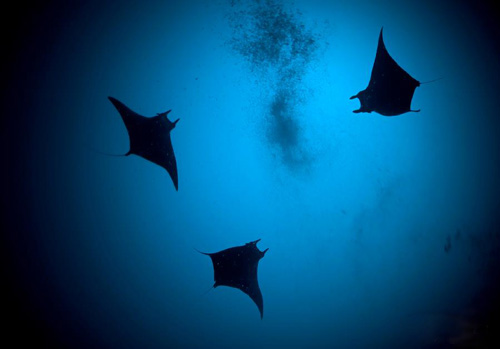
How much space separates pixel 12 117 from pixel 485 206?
50782 mm

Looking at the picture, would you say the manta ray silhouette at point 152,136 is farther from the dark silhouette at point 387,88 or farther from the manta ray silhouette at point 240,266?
the dark silhouette at point 387,88

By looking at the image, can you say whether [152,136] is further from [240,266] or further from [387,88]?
[387,88]

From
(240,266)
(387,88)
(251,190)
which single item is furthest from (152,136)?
(251,190)

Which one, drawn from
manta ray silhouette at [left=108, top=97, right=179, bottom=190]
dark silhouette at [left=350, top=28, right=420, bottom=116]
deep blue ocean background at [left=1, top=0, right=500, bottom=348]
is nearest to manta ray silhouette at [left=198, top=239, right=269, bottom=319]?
manta ray silhouette at [left=108, top=97, right=179, bottom=190]

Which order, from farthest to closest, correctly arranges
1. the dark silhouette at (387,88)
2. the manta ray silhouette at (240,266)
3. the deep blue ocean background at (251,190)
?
1. the deep blue ocean background at (251,190)
2. the manta ray silhouette at (240,266)
3. the dark silhouette at (387,88)

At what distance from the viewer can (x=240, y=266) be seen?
5.26 meters

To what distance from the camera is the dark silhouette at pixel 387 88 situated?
3945mm

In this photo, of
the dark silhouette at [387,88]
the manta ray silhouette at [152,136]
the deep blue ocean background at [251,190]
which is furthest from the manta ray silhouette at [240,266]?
the deep blue ocean background at [251,190]

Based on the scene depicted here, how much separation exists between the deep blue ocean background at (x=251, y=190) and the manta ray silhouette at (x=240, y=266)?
12465 millimetres

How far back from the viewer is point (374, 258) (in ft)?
96.6

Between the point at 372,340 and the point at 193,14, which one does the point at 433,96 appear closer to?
the point at 193,14

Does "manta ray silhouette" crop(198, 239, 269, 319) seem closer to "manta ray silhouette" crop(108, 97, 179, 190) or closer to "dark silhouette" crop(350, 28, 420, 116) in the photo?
"manta ray silhouette" crop(108, 97, 179, 190)

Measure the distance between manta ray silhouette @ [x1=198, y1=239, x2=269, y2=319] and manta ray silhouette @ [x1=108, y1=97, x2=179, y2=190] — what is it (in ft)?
7.14

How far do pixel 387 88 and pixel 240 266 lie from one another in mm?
5613
